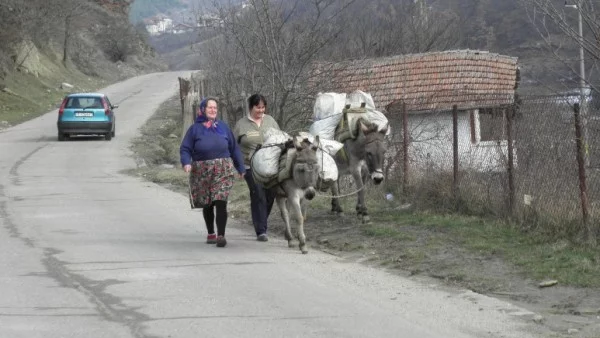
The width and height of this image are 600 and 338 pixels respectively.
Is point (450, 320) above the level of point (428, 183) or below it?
below

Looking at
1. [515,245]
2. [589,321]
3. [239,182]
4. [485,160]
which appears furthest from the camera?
[239,182]

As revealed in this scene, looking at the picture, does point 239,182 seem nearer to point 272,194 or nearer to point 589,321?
point 272,194

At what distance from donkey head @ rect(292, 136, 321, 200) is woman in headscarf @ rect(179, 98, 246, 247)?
2.98ft

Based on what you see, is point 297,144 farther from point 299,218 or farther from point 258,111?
point 258,111

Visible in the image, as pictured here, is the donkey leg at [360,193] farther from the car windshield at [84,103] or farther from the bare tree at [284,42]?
the car windshield at [84,103]

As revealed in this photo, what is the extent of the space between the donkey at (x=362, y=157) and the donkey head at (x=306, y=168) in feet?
4.15

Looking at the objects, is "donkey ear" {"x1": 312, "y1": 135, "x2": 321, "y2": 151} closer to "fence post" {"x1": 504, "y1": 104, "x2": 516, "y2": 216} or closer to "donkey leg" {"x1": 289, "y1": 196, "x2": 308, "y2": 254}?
"donkey leg" {"x1": 289, "y1": 196, "x2": 308, "y2": 254}

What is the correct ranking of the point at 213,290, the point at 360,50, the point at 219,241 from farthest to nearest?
1. the point at 360,50
2. the point at 219,241
3. the point at 213,290

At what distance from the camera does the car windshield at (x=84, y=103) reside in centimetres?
3294

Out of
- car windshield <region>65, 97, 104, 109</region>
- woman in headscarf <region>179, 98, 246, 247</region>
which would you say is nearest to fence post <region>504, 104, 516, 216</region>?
woman in headscarf <region>179, 98, 246, 247</region>

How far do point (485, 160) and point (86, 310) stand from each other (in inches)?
267

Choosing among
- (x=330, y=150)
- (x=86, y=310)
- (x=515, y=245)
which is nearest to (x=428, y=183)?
(x=330, y=150)

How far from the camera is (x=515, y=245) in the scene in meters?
11.3

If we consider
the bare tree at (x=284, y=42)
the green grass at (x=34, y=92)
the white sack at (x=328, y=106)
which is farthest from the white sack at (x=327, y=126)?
the green grass at (x=34, y=92)
